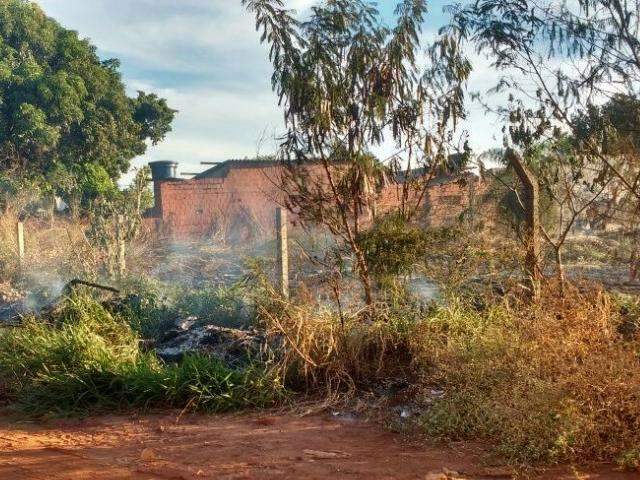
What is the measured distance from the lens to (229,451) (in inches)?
192

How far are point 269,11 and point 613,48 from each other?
3647 mm

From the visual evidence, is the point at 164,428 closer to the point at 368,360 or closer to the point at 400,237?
the point at 368,360

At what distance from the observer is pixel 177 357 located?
282 inches

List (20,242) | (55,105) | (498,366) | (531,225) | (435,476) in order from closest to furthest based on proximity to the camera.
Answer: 1. (435,476)
2. (498,366)
3. (531,225)
4. (20,242)
5. (55,105)

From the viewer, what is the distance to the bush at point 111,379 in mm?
6051

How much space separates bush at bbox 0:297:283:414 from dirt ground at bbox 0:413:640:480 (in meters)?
0.25

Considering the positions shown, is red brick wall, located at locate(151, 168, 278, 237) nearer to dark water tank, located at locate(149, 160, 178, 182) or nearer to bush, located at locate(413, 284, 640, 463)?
dark water tank, located at locate(149, 160, 178, 182)

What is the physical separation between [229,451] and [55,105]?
2101 cm

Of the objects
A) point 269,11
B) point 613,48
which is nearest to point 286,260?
point 269,11

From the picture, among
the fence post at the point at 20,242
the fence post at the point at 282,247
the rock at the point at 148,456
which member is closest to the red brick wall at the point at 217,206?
the fence post at the point at 20,242

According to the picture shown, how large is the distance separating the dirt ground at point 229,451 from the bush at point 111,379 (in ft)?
0.80

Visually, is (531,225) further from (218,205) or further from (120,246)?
(218,205)

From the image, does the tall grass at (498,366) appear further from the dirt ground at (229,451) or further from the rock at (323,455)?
the rock at (323,455)

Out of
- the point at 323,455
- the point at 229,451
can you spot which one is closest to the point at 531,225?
the point at 323,455
